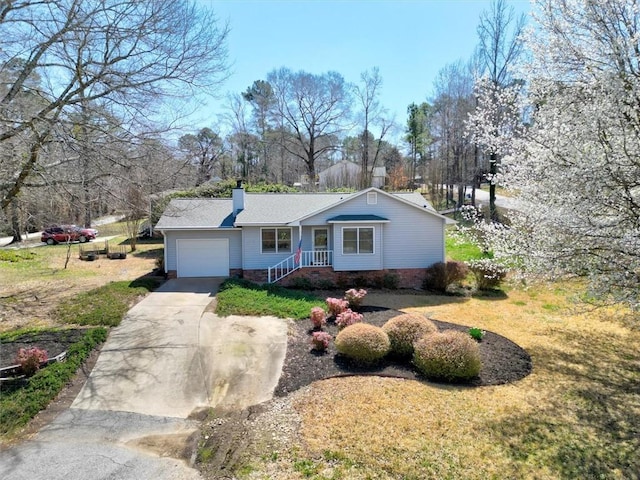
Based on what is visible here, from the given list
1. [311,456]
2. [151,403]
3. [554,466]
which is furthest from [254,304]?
[554,466]

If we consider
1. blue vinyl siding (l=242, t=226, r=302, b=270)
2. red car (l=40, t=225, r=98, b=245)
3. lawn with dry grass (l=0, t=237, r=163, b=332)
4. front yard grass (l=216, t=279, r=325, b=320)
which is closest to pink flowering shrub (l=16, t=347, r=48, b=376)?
lawn with dry grass (l=0, t=237, r=163, b=332)

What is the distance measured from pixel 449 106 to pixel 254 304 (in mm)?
32673

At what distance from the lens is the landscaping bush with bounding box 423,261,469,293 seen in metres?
17.5

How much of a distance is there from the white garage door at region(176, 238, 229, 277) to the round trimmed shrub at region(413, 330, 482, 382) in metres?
12.2

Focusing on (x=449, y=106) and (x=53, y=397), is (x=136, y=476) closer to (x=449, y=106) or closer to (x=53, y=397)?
(x=53, y=397)

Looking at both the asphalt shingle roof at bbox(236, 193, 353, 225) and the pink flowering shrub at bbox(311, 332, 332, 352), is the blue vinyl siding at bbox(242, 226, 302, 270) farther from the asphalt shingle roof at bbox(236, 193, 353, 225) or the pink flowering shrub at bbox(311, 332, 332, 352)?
the pink flowering shrub at bbox(311, 332, 332, 352)

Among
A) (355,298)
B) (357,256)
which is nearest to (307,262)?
(357,256)

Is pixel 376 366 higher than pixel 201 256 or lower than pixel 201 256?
lower

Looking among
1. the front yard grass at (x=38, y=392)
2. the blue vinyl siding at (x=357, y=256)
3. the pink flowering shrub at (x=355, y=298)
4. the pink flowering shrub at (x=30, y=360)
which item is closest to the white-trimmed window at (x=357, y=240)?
the blue vinyl siding at (x=357, y=256)

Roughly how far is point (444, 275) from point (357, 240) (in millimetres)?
4161

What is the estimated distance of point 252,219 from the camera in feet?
59.6

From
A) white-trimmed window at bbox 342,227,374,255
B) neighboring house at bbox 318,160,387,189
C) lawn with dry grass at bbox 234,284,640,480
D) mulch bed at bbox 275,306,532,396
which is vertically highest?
neighboring house at bbox 318,160,387,189

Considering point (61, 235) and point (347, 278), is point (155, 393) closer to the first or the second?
point (347, 278)

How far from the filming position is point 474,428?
6465 millimetres
